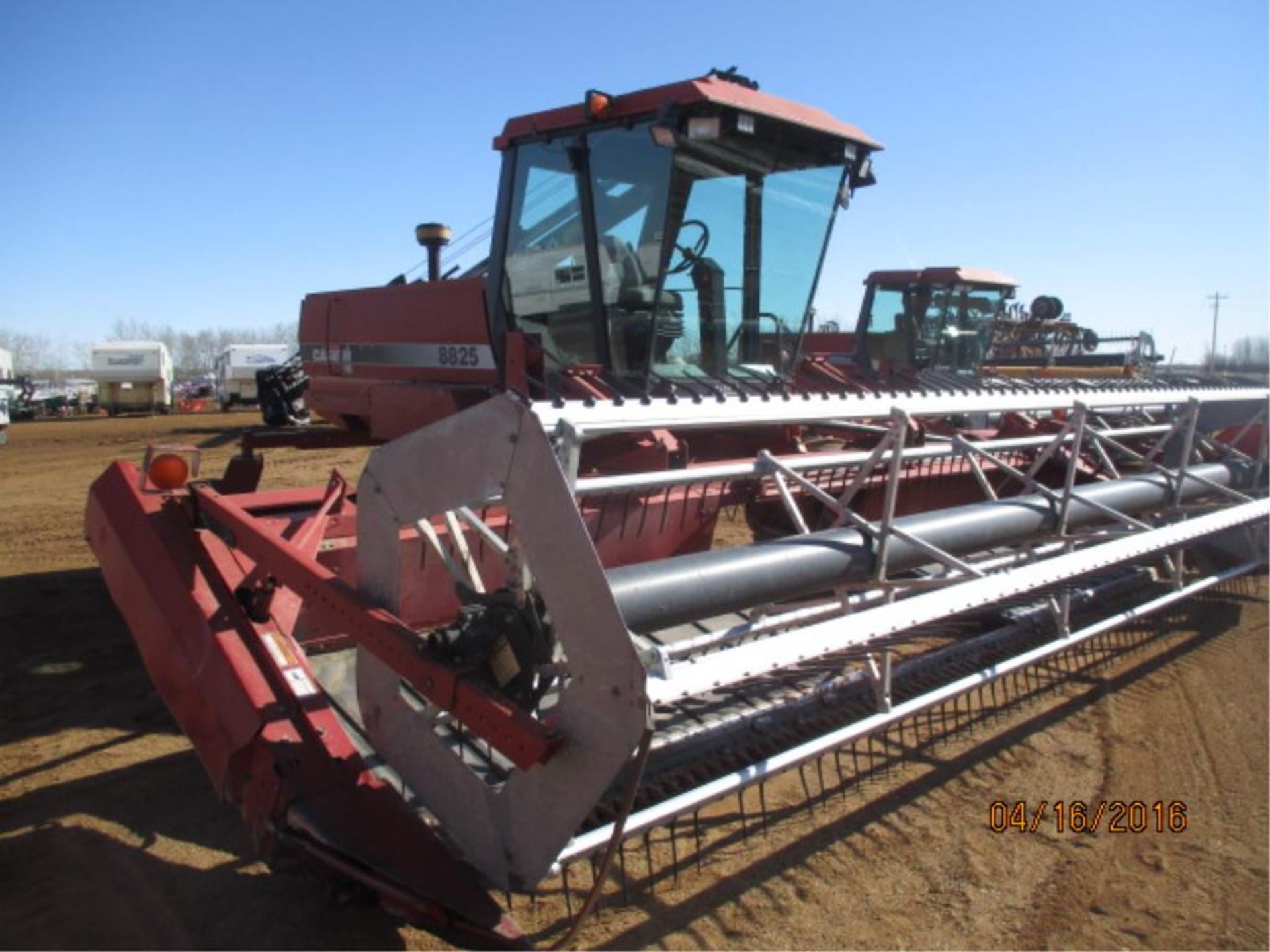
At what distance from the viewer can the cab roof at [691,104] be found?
12.1 feet

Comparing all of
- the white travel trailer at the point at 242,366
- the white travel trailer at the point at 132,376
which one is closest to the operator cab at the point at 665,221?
the white travel trailer at the point at 242,366

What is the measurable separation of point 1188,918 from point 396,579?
2.26 metres

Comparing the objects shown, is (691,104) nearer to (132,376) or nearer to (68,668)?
(68,668)

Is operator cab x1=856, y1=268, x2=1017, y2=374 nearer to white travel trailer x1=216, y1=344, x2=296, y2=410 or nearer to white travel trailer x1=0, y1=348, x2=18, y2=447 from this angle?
white travel trailer x1=0, y1=348, x2=18, y2=447

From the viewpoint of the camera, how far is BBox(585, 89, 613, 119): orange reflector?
3.84 metres

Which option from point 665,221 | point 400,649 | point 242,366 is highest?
point 665,221

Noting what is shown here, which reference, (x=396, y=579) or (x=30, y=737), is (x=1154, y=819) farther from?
(x=30, y=737)

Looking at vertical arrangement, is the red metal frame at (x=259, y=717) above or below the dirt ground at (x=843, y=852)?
above

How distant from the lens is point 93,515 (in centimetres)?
290

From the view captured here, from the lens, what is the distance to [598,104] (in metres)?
3.85

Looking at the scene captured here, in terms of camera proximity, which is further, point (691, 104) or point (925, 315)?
point (925, 315)

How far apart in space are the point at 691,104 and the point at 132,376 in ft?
89.4

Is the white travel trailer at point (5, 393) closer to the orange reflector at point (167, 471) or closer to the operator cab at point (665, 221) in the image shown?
the operator cab at point (665, 221)
